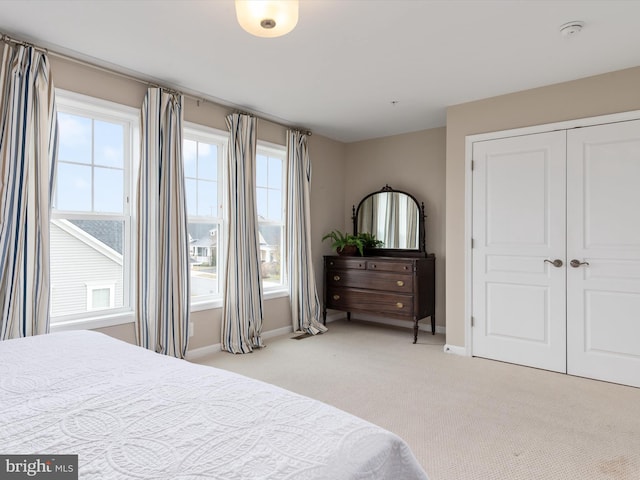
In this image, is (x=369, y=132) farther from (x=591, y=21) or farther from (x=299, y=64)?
(x=591, y=21)

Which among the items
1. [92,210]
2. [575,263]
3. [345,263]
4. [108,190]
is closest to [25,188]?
[92,210]

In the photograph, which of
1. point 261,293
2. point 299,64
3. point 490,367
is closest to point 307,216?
point 261,293

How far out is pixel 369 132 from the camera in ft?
16.8

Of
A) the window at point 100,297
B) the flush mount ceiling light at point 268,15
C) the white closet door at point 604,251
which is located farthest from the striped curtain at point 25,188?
the white closet door at point 604,251

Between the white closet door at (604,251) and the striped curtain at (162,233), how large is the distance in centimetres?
329

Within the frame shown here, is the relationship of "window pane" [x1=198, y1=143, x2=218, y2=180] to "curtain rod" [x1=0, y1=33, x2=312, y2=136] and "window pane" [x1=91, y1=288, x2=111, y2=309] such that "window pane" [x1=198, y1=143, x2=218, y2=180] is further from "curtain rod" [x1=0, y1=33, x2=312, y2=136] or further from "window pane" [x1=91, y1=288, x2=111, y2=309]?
"window pane" [x1=91, y1=288, x2=111, y2=309]

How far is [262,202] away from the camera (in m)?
4.64

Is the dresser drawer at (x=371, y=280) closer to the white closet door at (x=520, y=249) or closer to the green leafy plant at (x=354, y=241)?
the green leafy plant at (x=354, y=241)

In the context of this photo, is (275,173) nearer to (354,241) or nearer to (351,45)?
(354,241)

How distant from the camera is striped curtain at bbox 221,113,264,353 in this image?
3.97 meters

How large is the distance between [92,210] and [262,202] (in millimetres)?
1873

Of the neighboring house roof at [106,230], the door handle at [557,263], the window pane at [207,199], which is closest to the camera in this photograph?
the neighboring house roof at [106,230]

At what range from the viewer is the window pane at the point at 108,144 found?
10.5 feet

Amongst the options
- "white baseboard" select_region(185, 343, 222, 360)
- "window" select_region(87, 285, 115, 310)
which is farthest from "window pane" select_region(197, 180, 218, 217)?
"white baseboard" select_region(185, 343, 222, 360)
